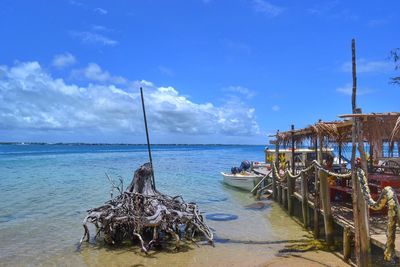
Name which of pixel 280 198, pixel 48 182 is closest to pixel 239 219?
pixel 280 198

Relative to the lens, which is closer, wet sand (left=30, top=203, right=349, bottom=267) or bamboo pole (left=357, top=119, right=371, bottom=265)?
bamboo pole (left=357, top=119, right=371, bottom=265)

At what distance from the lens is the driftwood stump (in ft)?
34.2

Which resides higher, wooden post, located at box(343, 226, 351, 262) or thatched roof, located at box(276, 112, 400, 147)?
thatched roof, located at box(276, 112, 400, 147)

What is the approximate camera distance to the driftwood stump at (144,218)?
10.4m

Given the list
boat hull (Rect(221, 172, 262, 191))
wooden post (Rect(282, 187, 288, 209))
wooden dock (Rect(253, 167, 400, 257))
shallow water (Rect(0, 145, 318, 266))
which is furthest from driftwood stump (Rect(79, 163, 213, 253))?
boat hull (Rect(221, 172, 262, 191))

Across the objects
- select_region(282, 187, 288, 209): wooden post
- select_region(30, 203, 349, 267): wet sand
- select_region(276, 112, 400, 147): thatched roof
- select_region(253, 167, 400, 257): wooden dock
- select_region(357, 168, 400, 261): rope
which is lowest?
select_region(30, 203, 349, 267): wet sand

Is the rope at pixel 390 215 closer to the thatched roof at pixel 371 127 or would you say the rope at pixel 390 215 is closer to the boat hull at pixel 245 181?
the thatched roof at pixel 371 127

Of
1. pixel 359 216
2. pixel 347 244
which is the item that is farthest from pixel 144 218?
pixel 359 216

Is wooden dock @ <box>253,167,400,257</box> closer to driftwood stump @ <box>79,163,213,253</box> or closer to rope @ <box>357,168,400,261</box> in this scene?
rope @ <box>357,168,400,261</box>

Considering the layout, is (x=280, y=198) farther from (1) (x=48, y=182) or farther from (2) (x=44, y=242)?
(1) (x=48, y=182)

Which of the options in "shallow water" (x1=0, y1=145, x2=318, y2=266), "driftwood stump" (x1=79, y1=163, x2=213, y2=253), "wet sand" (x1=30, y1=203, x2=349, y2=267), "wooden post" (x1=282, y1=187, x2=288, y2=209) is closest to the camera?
"wet sand" (x1=30, y1=203, x2=349, y2=267)

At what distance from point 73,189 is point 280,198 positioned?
531 inches

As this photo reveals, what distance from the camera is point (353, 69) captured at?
25.4 feet

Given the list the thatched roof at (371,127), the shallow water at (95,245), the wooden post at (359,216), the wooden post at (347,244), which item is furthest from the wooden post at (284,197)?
the wooden post at (359,216)
